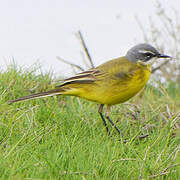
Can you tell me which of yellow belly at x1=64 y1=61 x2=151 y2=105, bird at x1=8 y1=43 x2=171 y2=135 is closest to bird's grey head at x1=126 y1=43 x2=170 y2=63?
bird at x1=8 y1=43 x2=171 y2=135

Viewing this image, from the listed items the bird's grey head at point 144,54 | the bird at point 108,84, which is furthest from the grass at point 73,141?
the bird's grey head at point 144,54

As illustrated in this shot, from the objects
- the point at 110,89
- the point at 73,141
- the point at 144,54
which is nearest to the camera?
the point at 73,141

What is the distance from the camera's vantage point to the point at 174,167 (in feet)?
13.8

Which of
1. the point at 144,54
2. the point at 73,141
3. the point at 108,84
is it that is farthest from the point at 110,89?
the point at 73,141

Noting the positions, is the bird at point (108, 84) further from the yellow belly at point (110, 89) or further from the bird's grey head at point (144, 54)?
the bird's grey head at point (144, 54)

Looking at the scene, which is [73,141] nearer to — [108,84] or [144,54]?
[108,84]

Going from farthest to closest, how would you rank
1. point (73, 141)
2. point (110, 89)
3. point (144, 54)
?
point (144, 54), point (110, 89), point (73, 141)

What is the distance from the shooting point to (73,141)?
446 centimetres

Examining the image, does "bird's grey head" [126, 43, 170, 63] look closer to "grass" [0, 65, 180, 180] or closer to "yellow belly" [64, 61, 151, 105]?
"yellow belly" [64, 61, 151, 105]

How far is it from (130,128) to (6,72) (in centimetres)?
244

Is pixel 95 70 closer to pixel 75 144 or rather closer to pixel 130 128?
pixel 130 128

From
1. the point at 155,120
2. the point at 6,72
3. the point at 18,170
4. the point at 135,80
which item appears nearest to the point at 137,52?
the point at 135,80

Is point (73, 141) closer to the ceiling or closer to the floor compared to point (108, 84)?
closer to the floor

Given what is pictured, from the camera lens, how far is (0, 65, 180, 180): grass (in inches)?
149
